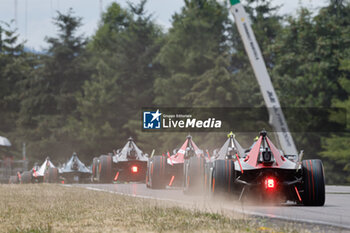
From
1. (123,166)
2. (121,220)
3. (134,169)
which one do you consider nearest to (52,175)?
(123,166)

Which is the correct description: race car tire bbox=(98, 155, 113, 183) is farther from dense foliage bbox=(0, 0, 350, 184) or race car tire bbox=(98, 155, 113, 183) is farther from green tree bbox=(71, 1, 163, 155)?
green tree bbox=(71, 1, 163, 155)

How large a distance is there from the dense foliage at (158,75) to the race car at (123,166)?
23.9 m

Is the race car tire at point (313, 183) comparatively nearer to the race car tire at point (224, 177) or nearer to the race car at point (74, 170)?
the race car tire at point (224, 177)

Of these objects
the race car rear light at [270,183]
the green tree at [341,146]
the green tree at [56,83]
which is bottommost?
the race car rear light at [270,183]

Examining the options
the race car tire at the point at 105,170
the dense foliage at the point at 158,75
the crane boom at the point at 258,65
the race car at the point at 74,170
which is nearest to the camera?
the race car tire at the point at 105,170

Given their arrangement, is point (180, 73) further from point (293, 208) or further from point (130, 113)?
point (293, 208)

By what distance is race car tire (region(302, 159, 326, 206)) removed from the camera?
14.1m

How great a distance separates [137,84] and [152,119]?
1672 cm

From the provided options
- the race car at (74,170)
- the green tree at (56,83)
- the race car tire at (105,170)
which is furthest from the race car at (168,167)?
the green tree at (56,83)

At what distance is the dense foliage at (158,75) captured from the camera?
2255 inches

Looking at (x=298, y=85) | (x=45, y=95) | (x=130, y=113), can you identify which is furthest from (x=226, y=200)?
(x=45, y=95)

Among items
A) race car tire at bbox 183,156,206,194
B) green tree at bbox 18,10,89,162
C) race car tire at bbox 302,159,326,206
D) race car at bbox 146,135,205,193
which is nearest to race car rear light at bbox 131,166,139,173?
race car at bbox 146,135,205,193

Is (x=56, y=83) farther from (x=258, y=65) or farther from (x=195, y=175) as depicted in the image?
(x=195, y=175)

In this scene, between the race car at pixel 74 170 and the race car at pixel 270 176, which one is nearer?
the race car at pixel 270 176
